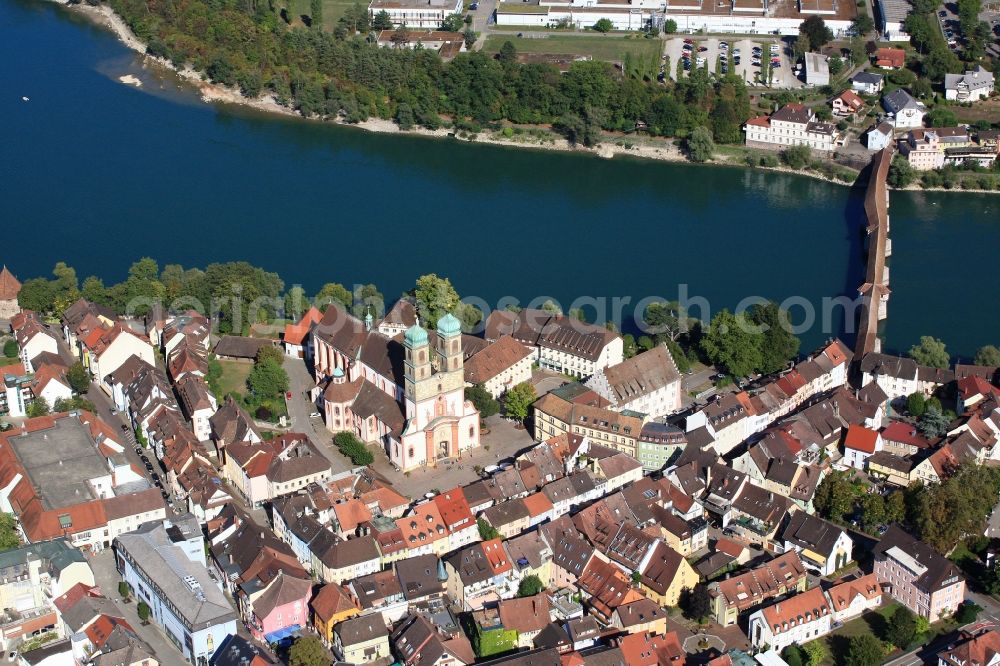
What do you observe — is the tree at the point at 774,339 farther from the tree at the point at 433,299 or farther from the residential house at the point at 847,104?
the residential house at the point at 847,104

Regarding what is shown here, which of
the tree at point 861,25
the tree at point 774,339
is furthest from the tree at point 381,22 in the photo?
the tree at point 774,339

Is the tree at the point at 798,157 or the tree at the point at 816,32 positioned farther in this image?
the tree at the point at 816,32

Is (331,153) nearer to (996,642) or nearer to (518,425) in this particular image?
(518,425)

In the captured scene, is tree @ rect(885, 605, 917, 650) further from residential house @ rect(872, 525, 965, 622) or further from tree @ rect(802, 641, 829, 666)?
tree @ rect(802, 641, 829, 666)

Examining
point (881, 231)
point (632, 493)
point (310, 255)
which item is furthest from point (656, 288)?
point (632, 493)

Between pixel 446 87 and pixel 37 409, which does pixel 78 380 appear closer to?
pixel 37 409

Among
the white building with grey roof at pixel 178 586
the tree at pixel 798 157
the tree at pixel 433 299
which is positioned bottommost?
the white building with grey roof at pixel 178 586

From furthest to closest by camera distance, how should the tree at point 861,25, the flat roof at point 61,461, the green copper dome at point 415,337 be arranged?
the tree at point 861,25 → the green copper dome at point 415,337 → the flat roof at point 61,461
